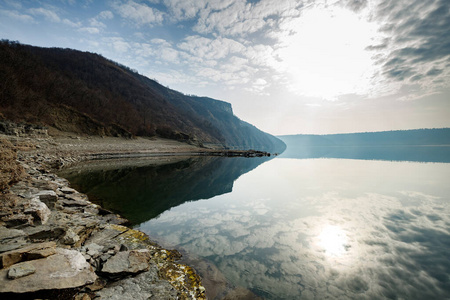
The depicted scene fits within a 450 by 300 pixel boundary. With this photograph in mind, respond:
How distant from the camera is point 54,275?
8.98 feet

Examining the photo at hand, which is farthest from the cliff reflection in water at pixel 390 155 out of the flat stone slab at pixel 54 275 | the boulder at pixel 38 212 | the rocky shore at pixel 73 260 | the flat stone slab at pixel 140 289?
the boulder at pixel 38 212

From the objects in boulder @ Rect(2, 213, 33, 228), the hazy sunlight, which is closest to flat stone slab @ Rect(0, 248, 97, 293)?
boulder @ Rect(2, 213, 33, 228)

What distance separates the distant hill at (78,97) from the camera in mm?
35625

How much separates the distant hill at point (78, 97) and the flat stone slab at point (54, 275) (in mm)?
40688

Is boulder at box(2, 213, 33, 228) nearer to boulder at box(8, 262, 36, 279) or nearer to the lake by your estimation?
boulder at box(8, 262, 36, 279)

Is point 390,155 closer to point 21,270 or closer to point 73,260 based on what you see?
point 73,260

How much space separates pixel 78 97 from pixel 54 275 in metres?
70.3

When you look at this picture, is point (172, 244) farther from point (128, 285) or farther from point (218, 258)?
point (128, 285)

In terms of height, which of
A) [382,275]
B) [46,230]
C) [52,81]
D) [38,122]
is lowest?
[382,275]

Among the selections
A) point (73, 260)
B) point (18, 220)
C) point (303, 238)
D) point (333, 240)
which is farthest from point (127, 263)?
point (333, 240)

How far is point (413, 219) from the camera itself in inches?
335

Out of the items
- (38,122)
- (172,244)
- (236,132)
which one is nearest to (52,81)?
(38,122)

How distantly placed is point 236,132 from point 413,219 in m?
168

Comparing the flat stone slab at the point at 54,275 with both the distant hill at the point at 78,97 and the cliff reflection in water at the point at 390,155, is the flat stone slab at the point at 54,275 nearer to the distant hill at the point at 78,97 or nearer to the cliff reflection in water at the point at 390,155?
the distant hill at the point at 78,97
